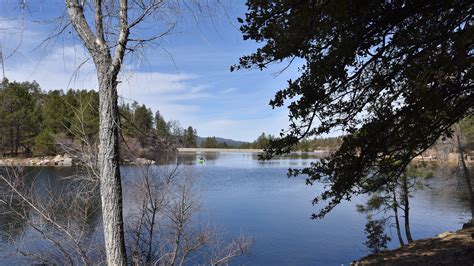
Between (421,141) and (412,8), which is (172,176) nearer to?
(421,141)

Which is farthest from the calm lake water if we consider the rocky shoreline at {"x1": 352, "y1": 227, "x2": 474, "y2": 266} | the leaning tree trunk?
the leaning tree trunk

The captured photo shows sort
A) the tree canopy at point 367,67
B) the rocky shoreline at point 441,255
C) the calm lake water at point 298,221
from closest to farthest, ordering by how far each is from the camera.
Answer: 1. the tree canopy at point 367,67
2. the rocky shoreline at point 441,255
3. the calm lake water at point 298,221

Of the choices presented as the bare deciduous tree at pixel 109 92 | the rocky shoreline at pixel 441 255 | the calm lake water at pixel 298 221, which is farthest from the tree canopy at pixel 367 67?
the calm lake water at pixel 298 221

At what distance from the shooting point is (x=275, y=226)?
53.6 ft

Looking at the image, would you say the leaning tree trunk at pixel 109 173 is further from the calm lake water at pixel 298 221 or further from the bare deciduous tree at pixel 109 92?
the calm lake water at pixel 298 221

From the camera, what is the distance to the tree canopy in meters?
2.56

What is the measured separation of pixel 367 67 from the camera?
3.29 m

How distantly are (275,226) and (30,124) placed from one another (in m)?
41.0

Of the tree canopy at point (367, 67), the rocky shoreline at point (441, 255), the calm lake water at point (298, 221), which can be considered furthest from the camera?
the calm lake water at point (298, 221)

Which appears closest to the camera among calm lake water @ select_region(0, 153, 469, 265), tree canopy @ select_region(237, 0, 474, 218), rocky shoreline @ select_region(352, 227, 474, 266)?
tree canopy @ select_region(237, 0, 474, 218)

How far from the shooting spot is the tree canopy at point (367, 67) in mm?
2559

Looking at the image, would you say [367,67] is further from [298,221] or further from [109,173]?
[298,221]

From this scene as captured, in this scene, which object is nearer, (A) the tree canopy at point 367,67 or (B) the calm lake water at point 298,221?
(A) the tree canopy at point 367,67

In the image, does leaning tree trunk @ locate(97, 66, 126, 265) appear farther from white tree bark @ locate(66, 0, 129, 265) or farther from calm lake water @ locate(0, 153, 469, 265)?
calm lake water @ locate(0, 153, 469, 265)
